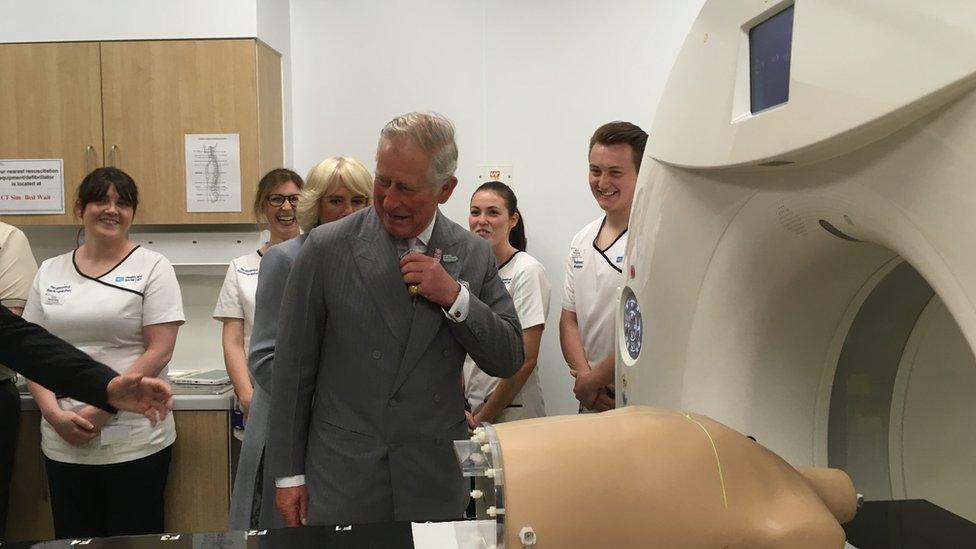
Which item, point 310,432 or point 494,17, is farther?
point 494,17

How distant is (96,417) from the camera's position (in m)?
2.78

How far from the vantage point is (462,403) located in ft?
5.65

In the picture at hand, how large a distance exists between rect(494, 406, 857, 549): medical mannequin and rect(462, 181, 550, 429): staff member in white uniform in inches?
79.4

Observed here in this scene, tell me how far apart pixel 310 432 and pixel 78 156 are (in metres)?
2.32

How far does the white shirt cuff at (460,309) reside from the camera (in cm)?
158

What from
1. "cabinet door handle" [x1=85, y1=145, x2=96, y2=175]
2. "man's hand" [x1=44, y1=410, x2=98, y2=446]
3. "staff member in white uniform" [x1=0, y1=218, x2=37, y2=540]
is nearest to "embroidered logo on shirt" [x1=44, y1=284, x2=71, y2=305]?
"staff member in white uniform" [x1=0, y1=218, x2=37, y2=540]

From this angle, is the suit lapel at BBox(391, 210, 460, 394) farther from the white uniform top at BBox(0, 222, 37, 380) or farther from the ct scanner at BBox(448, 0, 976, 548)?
the white uniform top at BBox(0, 222, 37, 380)

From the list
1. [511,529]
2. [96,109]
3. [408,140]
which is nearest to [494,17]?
[96,109]

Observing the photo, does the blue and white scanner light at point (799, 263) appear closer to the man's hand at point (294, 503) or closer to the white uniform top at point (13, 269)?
the man's hand at point (294, 503)

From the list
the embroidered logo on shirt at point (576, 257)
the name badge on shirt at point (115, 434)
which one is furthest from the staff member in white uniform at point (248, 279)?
the embroidered logo on shirt at point (576, 257)

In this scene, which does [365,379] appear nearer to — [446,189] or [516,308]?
[446,189]

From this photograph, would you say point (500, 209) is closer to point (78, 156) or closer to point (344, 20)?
point (344, 20)

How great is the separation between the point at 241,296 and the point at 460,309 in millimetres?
1664

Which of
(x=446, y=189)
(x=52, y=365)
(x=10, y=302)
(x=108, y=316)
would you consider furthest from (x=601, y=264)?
(x=10, y=302)
